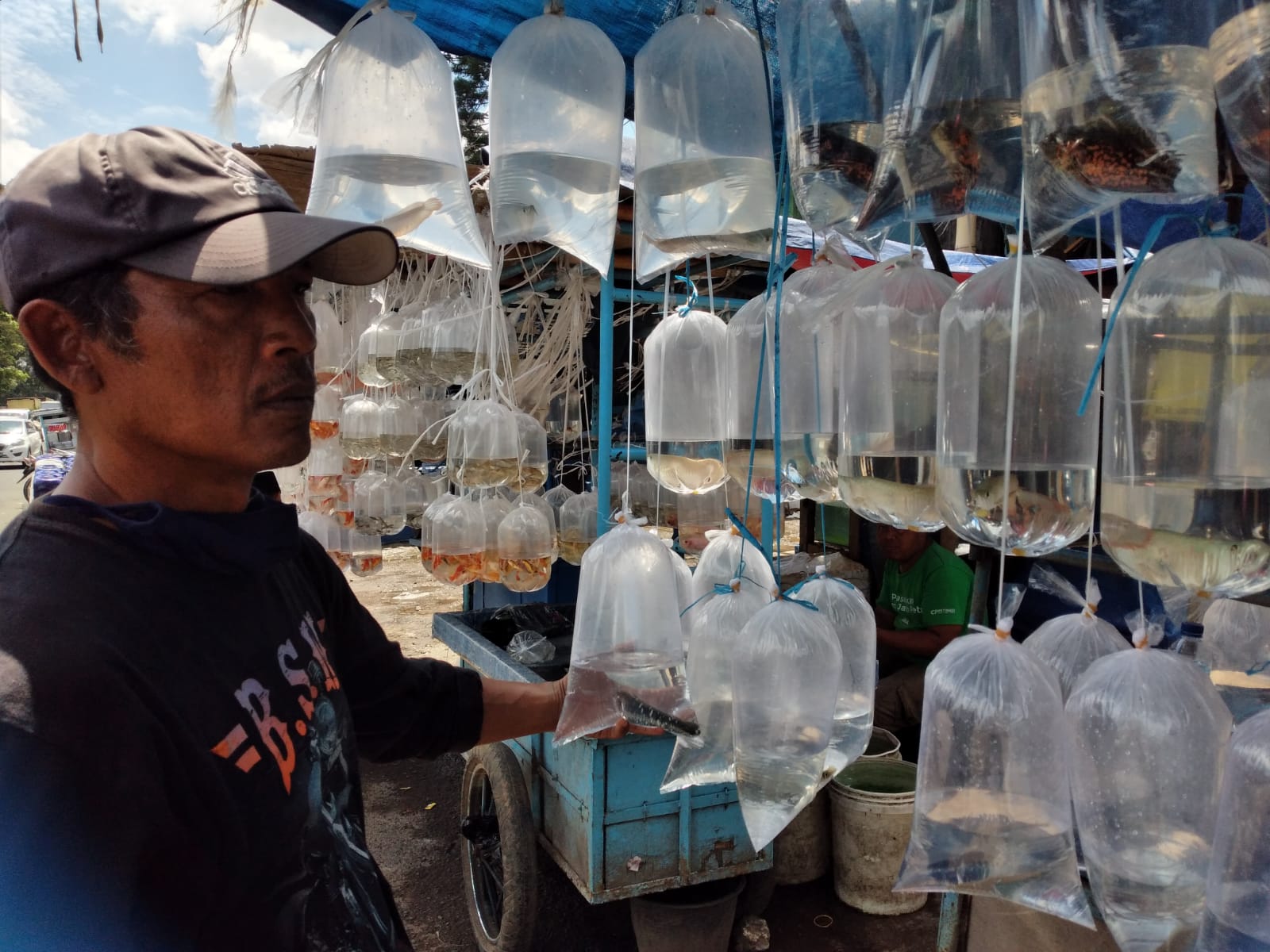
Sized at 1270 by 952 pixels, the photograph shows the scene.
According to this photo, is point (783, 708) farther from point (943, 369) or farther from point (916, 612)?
point (916, 612)

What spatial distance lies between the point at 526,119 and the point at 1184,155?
91cm

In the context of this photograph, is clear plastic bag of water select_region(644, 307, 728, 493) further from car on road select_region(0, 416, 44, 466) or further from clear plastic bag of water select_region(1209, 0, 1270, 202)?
car on road select_region(0, 416, 44, 466)

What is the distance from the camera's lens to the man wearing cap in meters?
0.80

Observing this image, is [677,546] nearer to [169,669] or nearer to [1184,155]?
[169,669]

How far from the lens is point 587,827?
2584mm

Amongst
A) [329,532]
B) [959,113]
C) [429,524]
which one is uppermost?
[959,113]

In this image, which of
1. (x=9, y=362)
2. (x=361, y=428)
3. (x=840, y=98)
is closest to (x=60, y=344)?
(x=840, y=98)

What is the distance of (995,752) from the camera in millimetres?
1030

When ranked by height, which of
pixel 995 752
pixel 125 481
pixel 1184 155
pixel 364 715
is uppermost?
pixel 1184 155

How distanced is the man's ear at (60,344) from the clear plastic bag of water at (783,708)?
92 cm

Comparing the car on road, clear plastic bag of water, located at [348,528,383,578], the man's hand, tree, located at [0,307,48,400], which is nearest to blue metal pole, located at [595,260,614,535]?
the man's hand

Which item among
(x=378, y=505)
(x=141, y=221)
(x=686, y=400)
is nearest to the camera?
(x=141, y=221)

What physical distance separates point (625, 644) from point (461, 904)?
2507mm

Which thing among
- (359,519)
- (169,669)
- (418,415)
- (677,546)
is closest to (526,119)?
(169,669)
